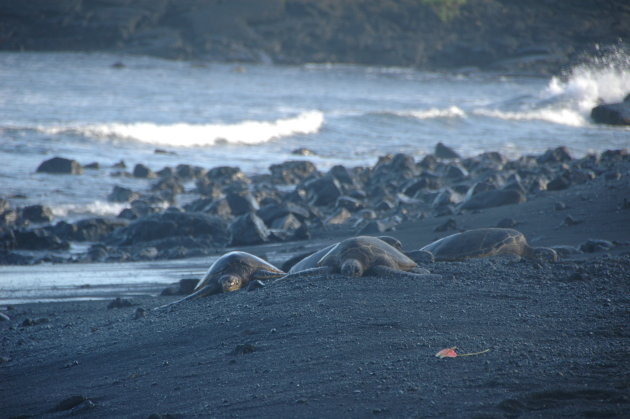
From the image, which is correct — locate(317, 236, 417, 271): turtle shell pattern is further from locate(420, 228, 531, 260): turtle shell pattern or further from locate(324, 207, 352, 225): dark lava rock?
locate(324, 207, 352, 225): dark lava rock

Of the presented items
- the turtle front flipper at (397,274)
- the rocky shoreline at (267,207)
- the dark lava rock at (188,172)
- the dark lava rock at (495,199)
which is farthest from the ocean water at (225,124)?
the dark lava rock at (495,199)

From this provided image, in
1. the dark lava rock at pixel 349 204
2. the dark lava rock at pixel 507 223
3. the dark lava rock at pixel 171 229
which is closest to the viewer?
the dark lava rock at pixel 507 223

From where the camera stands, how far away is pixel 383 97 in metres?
32.7

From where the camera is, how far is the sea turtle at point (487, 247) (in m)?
5.86

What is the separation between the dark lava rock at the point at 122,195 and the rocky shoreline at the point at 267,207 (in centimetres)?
2

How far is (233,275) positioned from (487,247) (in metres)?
1.95

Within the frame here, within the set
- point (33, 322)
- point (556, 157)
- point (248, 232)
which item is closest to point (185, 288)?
point (33, 322)

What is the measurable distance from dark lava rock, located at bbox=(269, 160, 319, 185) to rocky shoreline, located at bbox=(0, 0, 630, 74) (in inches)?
1675

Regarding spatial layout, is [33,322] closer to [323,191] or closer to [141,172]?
[323,191]

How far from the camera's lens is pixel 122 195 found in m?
11.7

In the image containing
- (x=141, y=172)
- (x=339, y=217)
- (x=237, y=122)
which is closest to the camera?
(x=339, y=217)

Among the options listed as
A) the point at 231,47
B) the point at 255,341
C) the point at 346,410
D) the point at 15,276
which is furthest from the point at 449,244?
the point at 231,47

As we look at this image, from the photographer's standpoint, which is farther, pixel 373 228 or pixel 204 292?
pixel 373 228

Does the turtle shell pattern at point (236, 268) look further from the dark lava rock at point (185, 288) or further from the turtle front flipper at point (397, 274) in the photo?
the turtle front flipper at point (397, 274)
